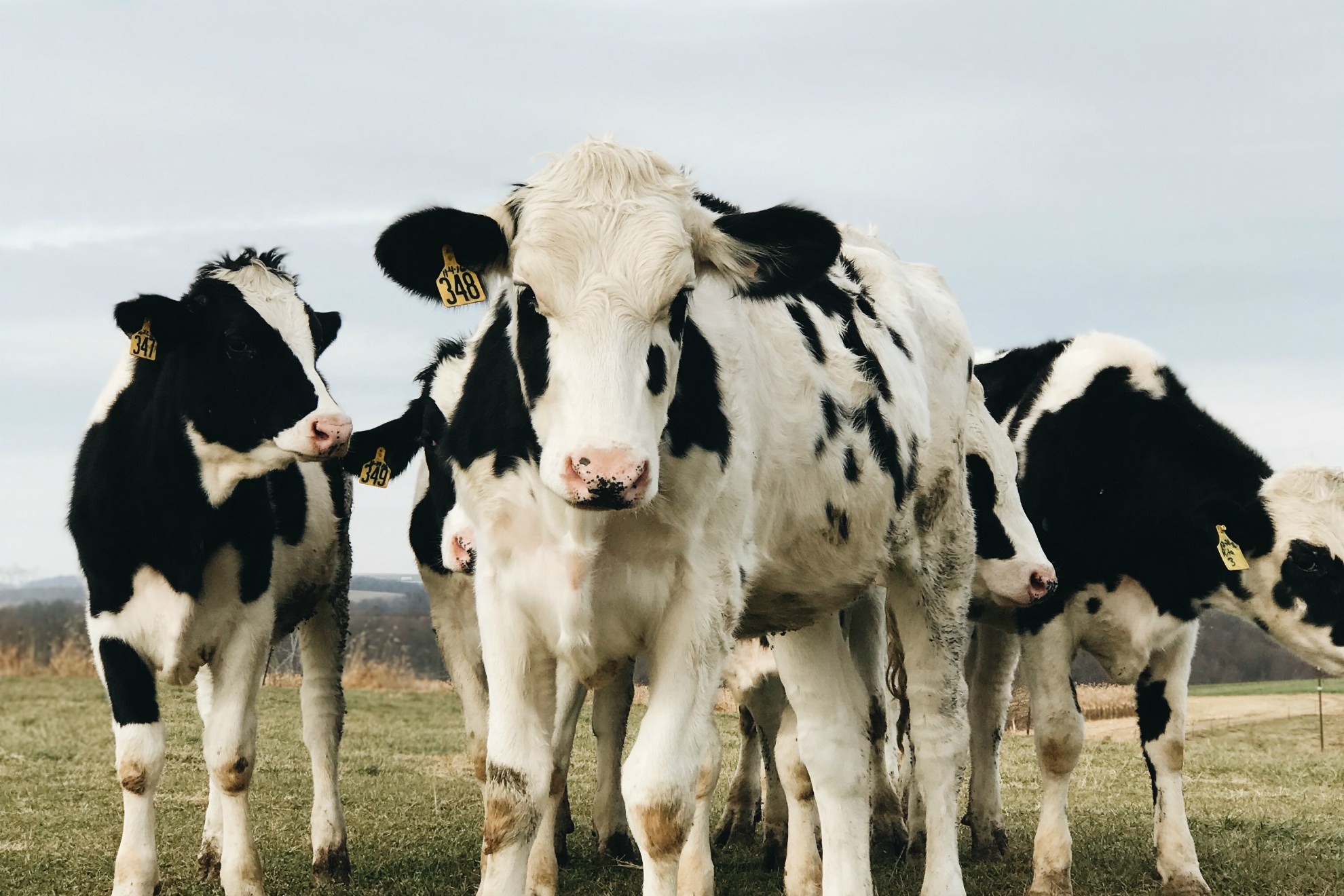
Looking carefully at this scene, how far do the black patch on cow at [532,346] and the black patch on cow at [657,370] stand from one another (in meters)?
0.29

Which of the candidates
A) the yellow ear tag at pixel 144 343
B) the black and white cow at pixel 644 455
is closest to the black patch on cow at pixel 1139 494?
the black and white cow at pixel 644 455


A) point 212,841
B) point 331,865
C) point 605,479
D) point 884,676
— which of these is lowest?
point 331,865

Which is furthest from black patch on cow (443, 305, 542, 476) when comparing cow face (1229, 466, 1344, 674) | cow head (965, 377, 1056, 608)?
cow face (1229, 466, 1344, 674)

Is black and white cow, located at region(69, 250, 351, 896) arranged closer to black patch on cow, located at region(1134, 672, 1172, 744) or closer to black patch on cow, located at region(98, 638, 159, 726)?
black patch on cow, located at region(98, 638, 159, 726)

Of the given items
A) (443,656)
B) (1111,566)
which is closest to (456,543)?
(443,656)

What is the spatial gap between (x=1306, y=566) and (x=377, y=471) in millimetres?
5407

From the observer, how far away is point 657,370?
4145 mm

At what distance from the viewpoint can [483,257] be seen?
178 inches

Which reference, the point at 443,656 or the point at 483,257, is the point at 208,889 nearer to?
the point at 443,656

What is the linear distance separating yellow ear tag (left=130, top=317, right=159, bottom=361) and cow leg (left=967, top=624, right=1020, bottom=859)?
16.9 ft

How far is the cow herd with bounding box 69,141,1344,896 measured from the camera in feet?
14.5

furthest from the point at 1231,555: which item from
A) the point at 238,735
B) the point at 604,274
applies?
the point at 238,735

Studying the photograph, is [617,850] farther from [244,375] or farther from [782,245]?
[782,245]

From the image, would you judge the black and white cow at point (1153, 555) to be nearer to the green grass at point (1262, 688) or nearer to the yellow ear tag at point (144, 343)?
the yellow ear tag at point (144, 343)
